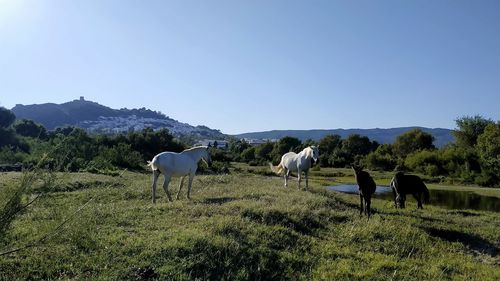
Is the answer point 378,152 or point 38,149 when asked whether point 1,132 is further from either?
point 378,152

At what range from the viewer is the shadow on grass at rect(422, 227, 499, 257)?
13352 millimetres

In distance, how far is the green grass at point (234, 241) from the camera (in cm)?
821

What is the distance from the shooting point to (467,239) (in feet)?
46.4

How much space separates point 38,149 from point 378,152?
265 feet

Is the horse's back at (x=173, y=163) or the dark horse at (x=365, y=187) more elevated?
the horse's back at (x=173, y=163)

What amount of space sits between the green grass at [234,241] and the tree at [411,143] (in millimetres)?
71839

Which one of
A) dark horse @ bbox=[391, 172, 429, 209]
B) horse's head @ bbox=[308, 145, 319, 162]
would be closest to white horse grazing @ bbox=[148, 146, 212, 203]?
horse's head @ bbox=[308, 145, 319, 162]

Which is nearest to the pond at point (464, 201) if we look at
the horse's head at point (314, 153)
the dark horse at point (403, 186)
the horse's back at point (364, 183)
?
the dark horse at point (403, 186)

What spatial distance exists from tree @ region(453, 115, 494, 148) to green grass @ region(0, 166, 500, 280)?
65.9m

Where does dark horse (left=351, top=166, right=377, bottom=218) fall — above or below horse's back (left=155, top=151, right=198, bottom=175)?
below

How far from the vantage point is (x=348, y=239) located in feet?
41.4

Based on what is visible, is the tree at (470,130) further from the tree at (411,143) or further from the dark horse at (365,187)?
the dark horse at (365,187)

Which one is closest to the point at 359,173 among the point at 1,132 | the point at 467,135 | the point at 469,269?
the point at 469,269

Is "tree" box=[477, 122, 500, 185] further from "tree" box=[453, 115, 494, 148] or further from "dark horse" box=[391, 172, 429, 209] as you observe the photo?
"dark horse" box=[391, 172, 429, 209]
